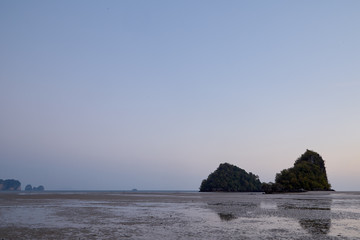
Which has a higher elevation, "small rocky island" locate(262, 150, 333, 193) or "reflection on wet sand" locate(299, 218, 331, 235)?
"small rocky island" locate(262, 150, 333, 193)

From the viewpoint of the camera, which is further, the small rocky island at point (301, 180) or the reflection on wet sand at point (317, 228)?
the small rocky island at point (301, 180)

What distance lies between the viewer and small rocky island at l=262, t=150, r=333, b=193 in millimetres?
125500

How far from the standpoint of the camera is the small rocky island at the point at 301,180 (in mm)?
125500

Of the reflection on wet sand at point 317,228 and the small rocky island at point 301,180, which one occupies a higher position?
the small rocky island at point 301,180

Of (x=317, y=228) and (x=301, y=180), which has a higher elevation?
(x=301, y=180)

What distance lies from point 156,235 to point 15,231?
8829 mm

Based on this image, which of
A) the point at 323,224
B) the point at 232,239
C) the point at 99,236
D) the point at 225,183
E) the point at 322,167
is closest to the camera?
the point at 232,239

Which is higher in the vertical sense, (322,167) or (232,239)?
(322,167)

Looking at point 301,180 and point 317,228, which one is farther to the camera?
point 301,180

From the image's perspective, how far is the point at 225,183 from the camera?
199000 mm

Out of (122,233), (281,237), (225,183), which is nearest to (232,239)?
(281,237)

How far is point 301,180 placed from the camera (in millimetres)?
125500

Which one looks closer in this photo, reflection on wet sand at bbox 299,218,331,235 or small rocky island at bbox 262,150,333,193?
reflection on wet sand at bbox 299,218,331,235

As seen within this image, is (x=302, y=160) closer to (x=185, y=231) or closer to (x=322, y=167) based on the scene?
(x=322, y=167)
